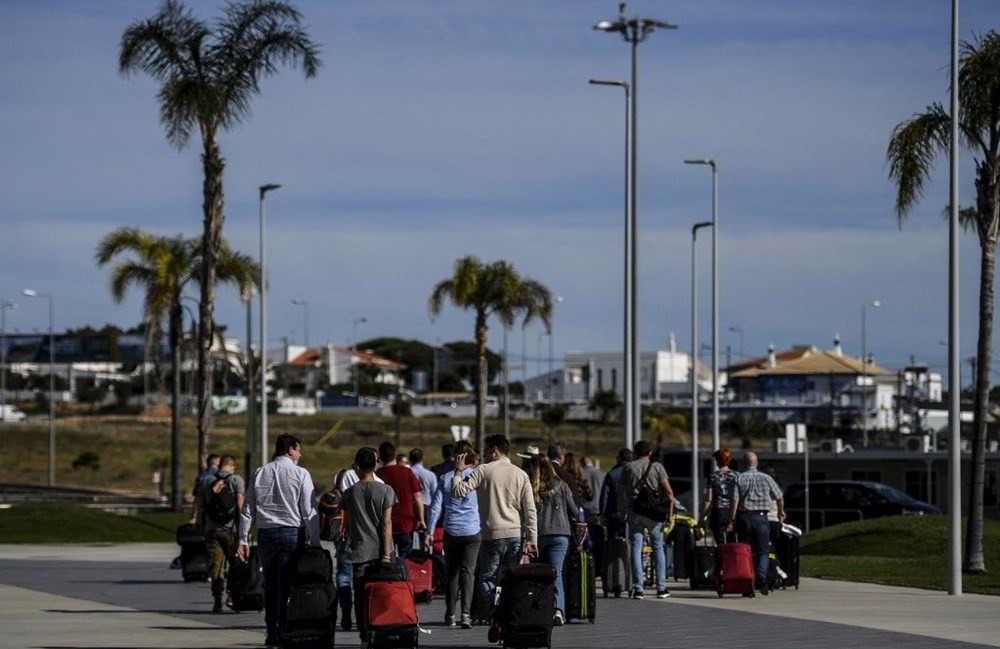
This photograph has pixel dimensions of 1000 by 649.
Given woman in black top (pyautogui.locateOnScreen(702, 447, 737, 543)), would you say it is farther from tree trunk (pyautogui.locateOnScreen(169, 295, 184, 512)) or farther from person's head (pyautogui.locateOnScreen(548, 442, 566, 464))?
tree trunk (pyautogui.locateOnScreen(169, 295, 184, 512))

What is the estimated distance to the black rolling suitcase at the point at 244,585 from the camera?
18.0 meters

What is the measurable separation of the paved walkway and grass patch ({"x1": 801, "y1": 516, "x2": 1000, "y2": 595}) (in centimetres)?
128

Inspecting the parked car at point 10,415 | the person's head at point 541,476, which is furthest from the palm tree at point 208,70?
the parked car at point 10,415

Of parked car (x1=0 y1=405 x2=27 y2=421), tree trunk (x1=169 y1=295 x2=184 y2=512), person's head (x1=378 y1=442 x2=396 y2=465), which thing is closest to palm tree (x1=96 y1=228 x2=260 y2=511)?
tree trunk (x1=169 y1=295 x2=184 y2=512)

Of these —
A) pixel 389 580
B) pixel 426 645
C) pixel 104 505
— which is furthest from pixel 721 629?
pixel 104 505

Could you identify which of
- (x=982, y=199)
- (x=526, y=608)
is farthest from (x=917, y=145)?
(x=526, y=608)

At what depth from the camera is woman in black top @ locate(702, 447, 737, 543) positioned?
799 inches

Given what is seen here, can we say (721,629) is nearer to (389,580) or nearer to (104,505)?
(389,580)

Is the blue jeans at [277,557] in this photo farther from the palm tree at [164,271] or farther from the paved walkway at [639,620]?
the palm tree at [164,271]

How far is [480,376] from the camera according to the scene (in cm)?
5350

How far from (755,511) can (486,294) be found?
35613 mm

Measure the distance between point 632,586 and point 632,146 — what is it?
14160 mm

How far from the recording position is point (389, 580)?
13469mm

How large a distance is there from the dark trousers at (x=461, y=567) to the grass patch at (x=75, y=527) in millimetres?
23011
